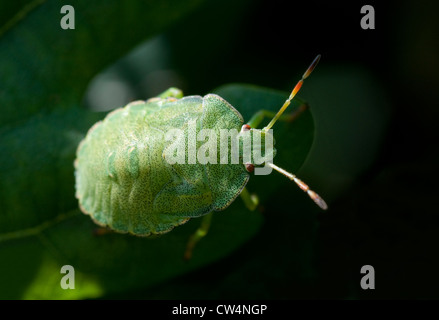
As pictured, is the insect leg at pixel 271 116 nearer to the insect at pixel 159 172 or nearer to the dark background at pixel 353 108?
the insect at pixel 159 172

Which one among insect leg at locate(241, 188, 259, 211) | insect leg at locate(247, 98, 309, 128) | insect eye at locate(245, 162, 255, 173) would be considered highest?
insect leg at locate(247, 98, 309, 128)

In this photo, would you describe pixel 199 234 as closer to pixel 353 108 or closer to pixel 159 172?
pixel 159 172

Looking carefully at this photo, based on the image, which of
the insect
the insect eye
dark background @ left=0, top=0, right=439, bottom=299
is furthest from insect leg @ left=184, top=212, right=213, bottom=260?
the insect eye

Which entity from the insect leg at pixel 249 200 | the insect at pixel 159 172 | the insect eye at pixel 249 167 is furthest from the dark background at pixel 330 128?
the insect eye at pixel 249 167

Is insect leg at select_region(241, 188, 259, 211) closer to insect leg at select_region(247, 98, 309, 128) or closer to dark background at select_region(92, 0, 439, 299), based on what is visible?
dark background at select_region(92, 0, 439, 299)

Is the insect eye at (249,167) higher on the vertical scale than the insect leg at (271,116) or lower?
lower

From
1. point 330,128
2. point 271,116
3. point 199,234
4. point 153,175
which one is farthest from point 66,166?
point 330,128

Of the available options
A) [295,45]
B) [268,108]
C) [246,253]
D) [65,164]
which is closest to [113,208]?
[65,164]
